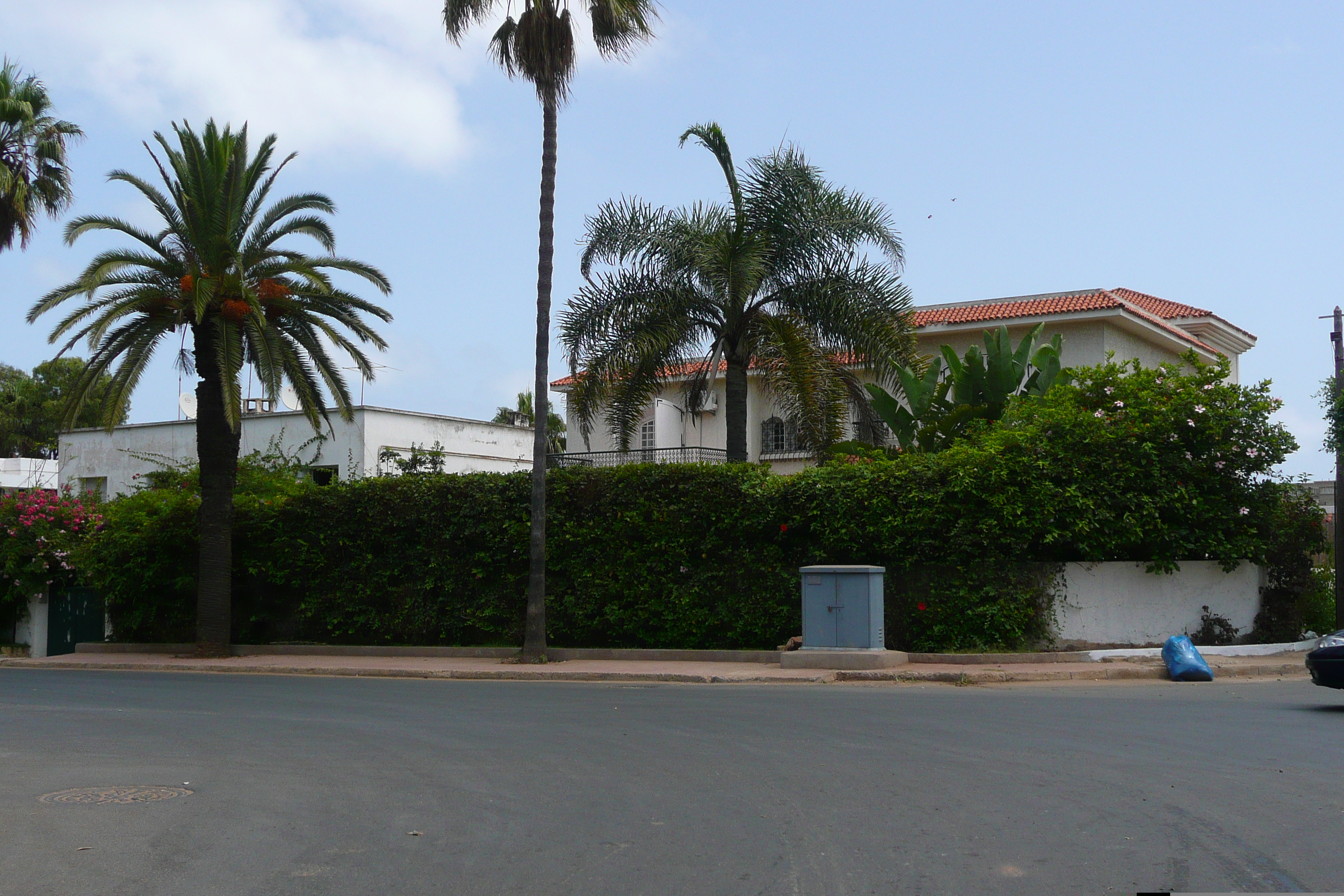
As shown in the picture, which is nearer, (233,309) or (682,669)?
(682,669)

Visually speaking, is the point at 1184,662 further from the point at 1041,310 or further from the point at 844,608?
the point at 1041,310

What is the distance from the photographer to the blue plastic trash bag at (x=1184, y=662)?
16047 mm

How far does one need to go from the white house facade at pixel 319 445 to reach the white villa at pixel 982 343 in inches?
161

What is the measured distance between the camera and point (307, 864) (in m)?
6.04

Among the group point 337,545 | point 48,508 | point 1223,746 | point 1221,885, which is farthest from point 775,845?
point 48,508

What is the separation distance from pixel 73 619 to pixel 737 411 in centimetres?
1694

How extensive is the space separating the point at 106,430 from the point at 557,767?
17430 millimetres

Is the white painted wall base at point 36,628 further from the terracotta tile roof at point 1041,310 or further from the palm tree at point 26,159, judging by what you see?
the terracotta tile roof at point 1041,310

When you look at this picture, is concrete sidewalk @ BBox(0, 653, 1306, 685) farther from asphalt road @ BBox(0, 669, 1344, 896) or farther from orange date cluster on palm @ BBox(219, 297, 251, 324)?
orange date cluster on palm @ BBox(219, 297, 251, 324)

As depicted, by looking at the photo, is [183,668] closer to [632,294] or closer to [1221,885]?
[632,294]

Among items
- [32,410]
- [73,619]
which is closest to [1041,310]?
[73,619]

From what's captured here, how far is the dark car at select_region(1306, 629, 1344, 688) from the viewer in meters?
11.8

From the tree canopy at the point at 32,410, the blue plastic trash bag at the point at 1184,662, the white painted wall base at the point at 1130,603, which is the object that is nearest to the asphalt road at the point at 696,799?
the blue plastic trash bag at the point at 1184,662

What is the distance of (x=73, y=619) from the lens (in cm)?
2727
